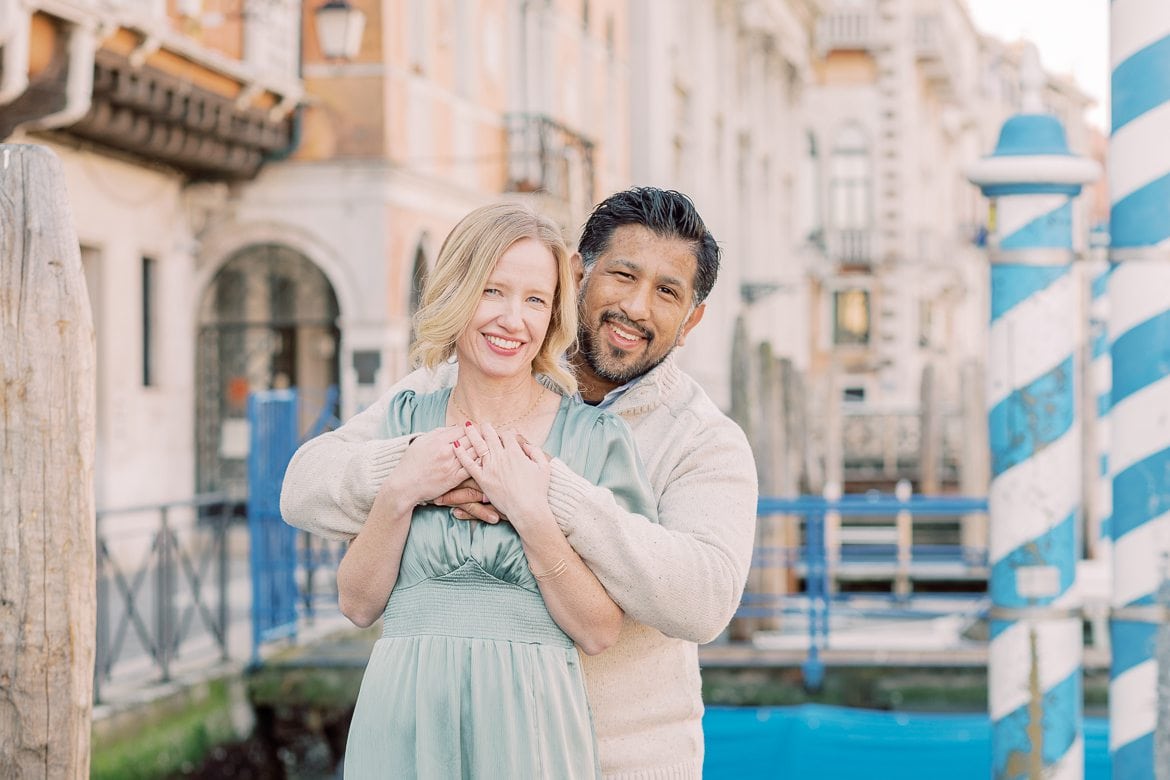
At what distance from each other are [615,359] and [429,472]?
0.43m

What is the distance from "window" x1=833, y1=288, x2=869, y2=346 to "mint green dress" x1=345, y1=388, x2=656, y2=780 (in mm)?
31733

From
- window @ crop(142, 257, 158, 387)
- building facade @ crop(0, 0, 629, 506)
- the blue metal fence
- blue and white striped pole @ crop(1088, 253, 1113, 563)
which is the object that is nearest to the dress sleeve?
the blue metal fence

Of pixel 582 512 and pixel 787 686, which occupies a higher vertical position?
pixel 582 512

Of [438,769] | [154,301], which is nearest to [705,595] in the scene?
[438,769]

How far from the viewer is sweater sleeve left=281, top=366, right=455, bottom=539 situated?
2.25 m

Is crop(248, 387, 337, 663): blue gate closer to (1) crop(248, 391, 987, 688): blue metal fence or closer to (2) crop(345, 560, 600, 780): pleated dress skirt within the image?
(1) crop(248, 391, 987, 688): blue metal fence

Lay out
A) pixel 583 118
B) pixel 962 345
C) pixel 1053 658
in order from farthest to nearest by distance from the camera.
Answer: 1. pixel 962 345
2. pixel 583 118
3. pixel 1053 658

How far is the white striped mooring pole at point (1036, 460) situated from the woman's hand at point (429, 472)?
2.03 metres

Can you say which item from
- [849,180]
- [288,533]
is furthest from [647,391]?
[849,180]

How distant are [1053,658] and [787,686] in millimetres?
5250

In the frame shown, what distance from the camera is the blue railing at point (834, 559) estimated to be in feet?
29.4

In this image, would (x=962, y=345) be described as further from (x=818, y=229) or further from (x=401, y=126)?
(x=401, y=126)

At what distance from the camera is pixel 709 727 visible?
6055 mm

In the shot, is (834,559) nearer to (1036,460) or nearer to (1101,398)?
(1101,398)
